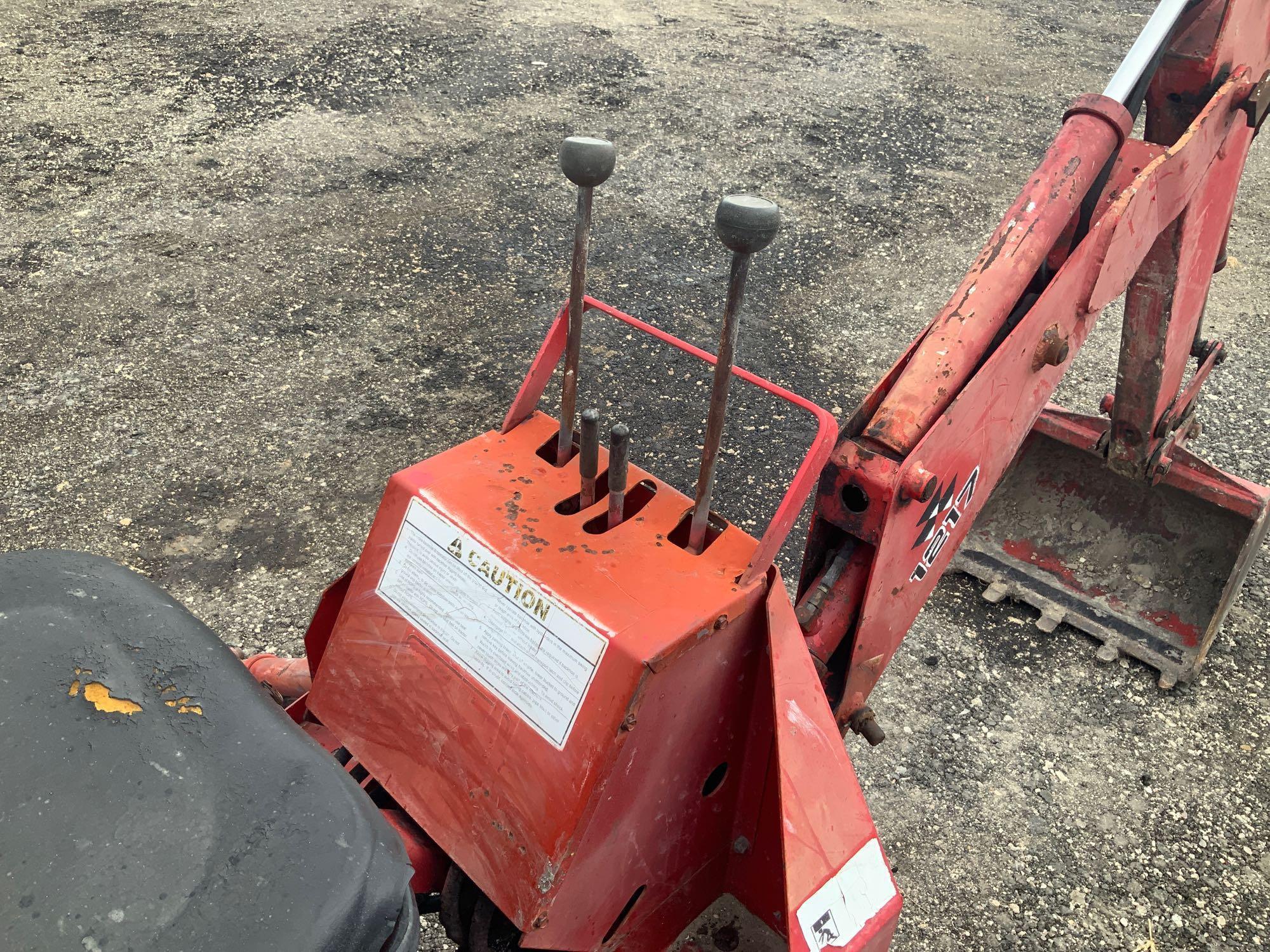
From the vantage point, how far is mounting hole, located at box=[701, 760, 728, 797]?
167 centimetres

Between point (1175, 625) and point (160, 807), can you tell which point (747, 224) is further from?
point (1175, 625)

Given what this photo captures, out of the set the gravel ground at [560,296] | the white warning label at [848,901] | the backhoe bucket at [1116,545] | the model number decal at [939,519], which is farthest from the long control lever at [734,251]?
the backhoe bucket at [1116,545]

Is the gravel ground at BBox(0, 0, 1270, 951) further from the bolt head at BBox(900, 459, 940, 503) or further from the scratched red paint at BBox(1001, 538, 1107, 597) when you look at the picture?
the bolt head at BBox(900, 459, 940, 503)

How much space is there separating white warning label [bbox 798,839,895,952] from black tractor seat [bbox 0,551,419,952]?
0.62 m

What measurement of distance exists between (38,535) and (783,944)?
9.02 ft

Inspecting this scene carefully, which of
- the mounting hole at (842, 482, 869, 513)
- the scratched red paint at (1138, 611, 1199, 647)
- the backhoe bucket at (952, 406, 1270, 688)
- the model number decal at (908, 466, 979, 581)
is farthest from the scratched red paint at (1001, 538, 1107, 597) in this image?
the mounting hole at (842, 482, 869, 513)

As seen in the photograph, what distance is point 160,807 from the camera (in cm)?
104

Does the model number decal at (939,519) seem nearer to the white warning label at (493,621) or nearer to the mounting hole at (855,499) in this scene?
the mounting hole at (855,499)

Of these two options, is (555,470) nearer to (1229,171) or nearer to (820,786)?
(820,786)

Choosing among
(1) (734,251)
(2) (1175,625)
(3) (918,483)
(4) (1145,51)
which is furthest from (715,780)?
(2) (1175,625)

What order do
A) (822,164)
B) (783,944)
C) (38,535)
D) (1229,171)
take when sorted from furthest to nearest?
(822,164), (38,535), (1229,171), (783,944)

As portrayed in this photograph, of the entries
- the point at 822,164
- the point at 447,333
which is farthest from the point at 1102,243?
the point at 822,164

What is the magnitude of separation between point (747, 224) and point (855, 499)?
566 millimetres

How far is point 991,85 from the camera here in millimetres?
7332
